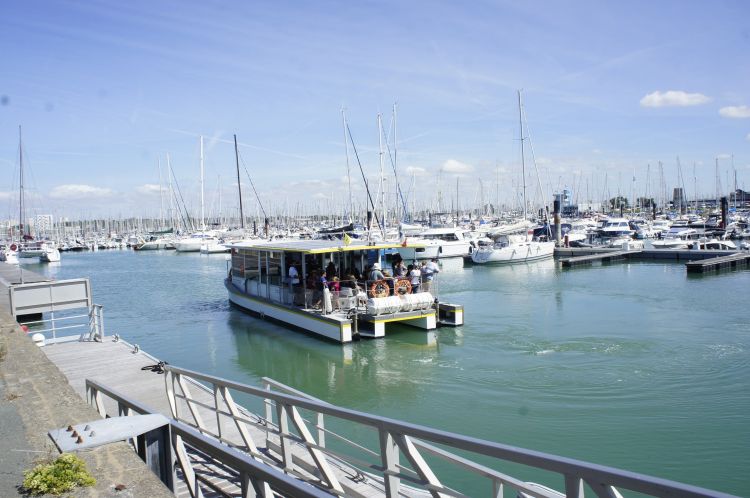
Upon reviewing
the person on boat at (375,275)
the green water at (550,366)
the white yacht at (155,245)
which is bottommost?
the green water at (550,366)

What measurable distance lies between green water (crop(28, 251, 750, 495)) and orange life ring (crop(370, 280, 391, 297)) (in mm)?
1650

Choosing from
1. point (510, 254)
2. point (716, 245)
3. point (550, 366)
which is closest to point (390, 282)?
point (550, 366)

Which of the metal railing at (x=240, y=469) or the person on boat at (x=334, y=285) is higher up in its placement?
the metal railing at (x=240, y=469)

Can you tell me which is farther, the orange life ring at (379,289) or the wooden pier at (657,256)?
the wooden pier at (657,256)

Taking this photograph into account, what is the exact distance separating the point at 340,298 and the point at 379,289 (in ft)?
5.14

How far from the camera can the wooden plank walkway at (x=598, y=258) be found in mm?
47938

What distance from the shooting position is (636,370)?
53.4ft

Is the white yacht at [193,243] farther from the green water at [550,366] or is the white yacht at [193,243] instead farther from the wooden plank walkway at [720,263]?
the wooden plank walkway at [720,263]

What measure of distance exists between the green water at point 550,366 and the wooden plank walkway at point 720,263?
6772 millimetres

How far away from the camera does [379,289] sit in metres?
20.5

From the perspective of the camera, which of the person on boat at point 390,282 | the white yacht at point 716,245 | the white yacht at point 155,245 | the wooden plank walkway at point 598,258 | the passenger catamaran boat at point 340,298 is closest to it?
the passenger catamaran boat at point 340,298

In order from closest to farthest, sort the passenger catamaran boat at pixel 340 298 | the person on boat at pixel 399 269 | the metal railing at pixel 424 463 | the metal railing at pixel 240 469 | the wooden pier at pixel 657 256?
the metal railing at pixel 424 463, the metal railing at pixel 240 469, the passenger catamaran boat at pixel 340 298, the person on boat at pixel 399 269, the wooden pier at pixel 657 256

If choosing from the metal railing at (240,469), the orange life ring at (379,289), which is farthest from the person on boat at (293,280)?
the metal railing at (240,469)

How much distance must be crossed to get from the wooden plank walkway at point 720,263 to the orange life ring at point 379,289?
28.5 meters
